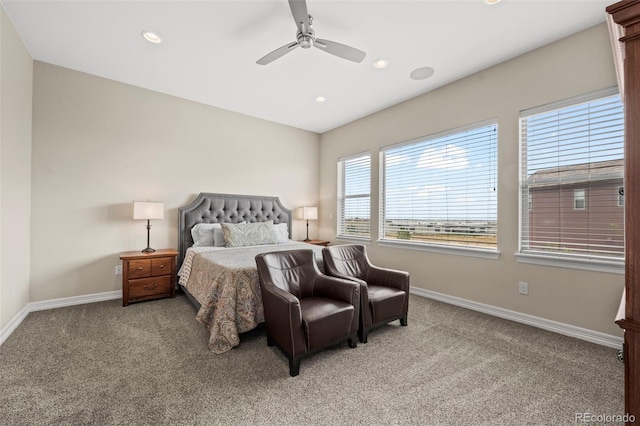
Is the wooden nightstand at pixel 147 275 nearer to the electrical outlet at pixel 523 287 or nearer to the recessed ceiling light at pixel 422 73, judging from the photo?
the recessed ceiling light at pixel 422 73

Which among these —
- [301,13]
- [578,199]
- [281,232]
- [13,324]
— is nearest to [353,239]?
[281,232]

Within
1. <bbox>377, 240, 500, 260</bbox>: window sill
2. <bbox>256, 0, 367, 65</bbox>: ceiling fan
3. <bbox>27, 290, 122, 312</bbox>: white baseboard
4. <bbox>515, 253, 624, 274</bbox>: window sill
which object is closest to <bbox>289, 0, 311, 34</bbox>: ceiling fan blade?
<bbox>256, 0, 367, 65</bbox>: ceiling fan

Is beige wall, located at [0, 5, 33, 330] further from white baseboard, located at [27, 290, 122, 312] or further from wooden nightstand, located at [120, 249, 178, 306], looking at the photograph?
wooden nightstand, located at [120, 249, 178, 306]

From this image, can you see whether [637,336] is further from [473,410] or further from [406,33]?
[406,33]

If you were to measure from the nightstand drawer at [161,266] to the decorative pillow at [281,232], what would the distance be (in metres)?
1.55

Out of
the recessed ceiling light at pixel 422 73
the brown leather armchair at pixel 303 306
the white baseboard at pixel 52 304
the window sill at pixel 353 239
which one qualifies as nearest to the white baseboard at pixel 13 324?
the white baseboard at pixel 52 304

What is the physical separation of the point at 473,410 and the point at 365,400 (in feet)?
2.15

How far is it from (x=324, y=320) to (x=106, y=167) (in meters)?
3.57

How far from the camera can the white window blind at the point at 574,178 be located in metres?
2.48

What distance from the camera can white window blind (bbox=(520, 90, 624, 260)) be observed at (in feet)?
8.14

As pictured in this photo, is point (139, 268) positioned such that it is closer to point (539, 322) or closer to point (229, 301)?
point (229, 301)

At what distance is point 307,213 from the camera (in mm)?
5352

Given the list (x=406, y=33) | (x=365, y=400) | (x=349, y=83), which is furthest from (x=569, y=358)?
(x=349, y=83)

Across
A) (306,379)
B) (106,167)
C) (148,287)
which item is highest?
(106,167)
